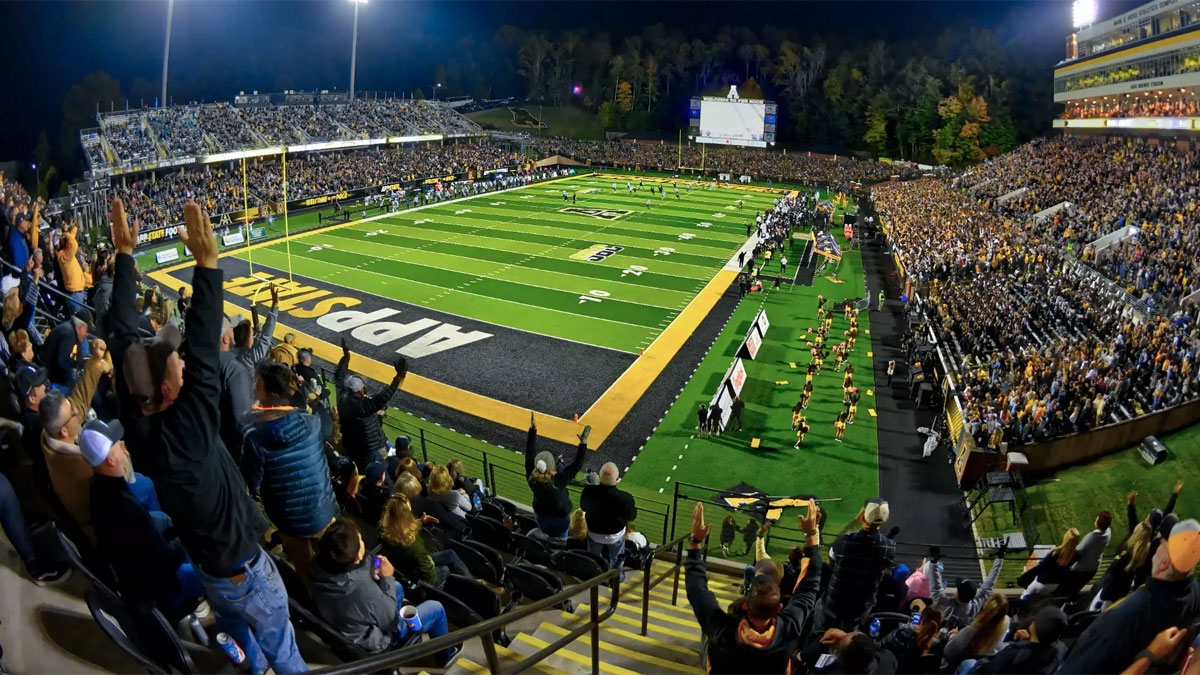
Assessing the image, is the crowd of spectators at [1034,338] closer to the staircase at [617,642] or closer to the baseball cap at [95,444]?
the staircase at [617,642]

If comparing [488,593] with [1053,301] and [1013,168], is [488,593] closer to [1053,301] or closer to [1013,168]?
[1053,301]

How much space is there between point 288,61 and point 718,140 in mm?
61174

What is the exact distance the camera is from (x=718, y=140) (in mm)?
70000

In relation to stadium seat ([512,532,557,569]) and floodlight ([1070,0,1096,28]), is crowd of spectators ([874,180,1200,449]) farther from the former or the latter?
floodlight ([1070,0,1096,28])

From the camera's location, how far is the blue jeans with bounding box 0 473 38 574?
3914 mm

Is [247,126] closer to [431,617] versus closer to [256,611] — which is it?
[431,617]

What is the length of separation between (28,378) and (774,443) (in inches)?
520

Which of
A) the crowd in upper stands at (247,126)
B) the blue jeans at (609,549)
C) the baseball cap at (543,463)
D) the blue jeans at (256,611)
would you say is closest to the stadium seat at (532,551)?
the blue jeans at (609,549)

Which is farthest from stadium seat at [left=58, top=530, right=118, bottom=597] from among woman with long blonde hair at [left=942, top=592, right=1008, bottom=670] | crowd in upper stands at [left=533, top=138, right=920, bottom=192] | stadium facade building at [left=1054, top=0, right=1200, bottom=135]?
crowd in upper stands at [left=533, top=138, right=920, bottom=192]

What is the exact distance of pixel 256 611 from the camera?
12.0ft

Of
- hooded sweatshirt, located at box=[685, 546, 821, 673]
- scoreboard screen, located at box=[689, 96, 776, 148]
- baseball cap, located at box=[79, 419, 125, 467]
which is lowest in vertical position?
hooded sweatshirt, located at box=[685, 546, 821, 673]

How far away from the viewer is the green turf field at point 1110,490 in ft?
39.2

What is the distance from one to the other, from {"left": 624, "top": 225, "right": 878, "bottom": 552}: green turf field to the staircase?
5208 millimetres

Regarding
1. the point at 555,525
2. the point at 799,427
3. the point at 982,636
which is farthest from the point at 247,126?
the point at 982,636
